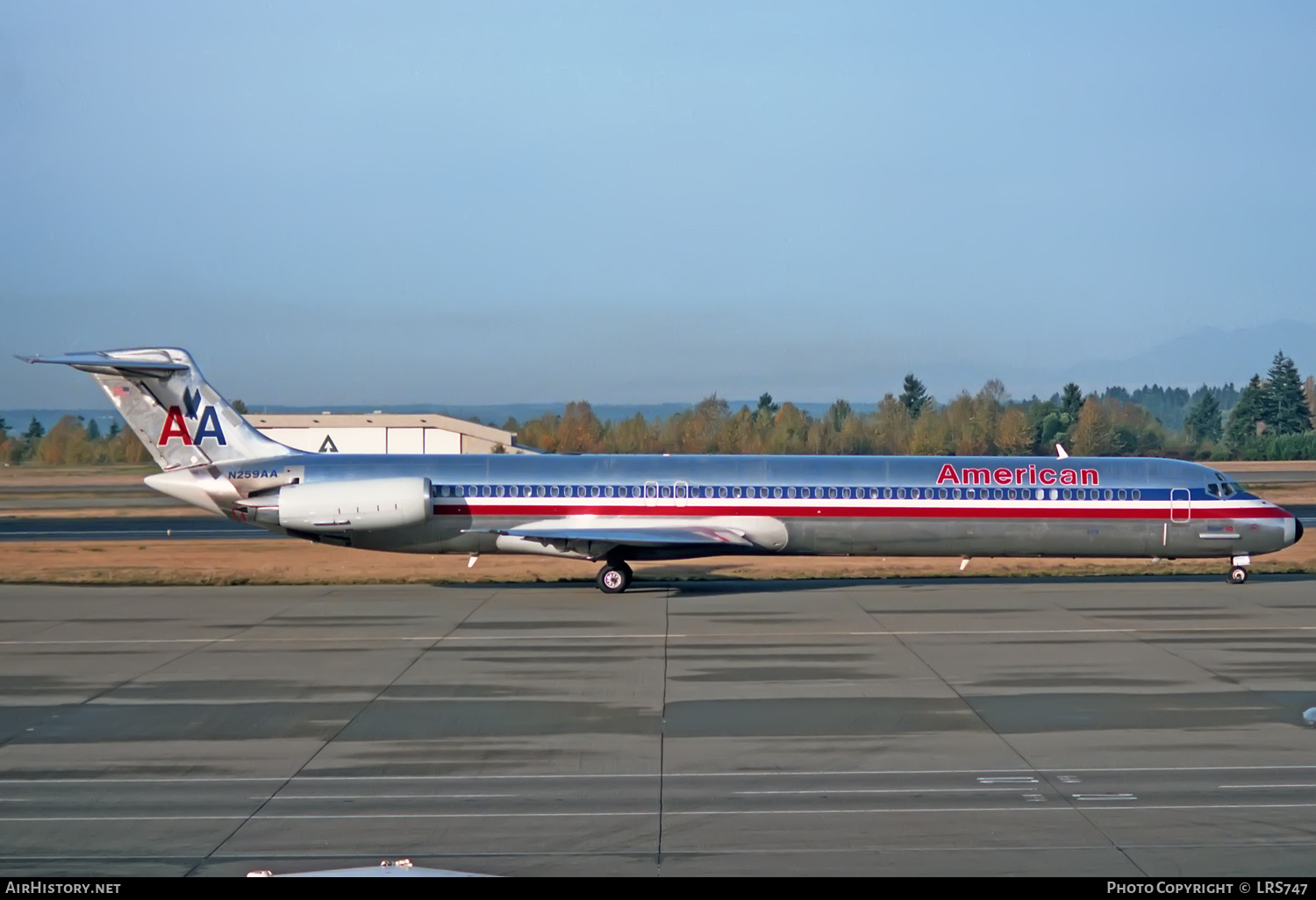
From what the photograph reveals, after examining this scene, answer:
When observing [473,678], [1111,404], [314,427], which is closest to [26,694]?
[473,678]

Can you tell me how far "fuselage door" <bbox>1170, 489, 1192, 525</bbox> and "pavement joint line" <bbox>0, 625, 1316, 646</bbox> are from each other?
5808 millimetres

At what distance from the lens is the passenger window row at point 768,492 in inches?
1045

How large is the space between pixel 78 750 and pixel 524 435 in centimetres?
8059

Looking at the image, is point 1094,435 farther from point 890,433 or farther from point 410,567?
point 410,567

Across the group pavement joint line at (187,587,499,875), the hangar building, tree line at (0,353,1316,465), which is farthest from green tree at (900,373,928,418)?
pavement joint line at (187,587,499,875)

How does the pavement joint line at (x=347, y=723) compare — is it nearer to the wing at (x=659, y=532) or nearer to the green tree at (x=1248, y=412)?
the wing at (x=659, y=532)

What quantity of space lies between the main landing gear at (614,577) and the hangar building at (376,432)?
137ft

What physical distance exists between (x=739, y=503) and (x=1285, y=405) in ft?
332

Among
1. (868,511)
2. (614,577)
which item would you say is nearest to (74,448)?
(614,577)

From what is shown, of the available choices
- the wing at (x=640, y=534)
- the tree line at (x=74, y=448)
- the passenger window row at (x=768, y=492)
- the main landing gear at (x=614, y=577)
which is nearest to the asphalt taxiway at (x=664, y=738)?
the wing at (x=640, y=534)

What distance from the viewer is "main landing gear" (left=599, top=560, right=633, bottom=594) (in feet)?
85.3

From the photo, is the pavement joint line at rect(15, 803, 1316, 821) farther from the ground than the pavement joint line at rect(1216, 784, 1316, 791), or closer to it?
closer to it

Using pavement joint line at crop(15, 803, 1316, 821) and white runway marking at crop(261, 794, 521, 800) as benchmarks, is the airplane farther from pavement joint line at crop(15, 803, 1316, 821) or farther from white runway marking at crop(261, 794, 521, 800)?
pavement joint line at crop(15, 803, 1316, 821)

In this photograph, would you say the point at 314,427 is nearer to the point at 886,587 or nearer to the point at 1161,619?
the point at 886,587
